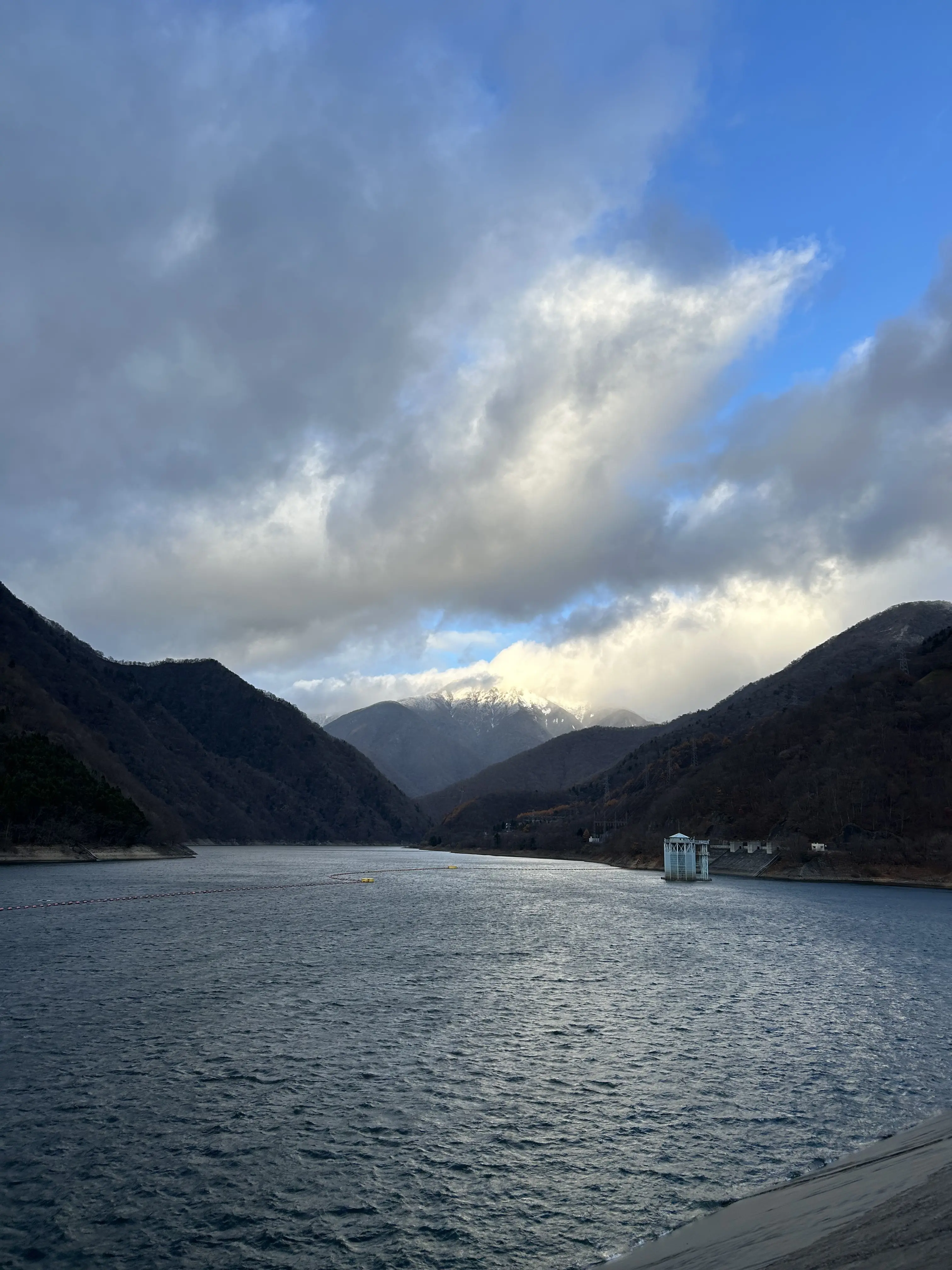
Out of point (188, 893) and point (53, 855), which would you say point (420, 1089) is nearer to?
point (188, 893)

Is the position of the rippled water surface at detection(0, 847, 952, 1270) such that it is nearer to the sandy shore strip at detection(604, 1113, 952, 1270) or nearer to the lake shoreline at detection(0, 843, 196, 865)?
the sandy shore strip at detection(604, 1113, 952, 1270)

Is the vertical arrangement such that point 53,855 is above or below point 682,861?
above

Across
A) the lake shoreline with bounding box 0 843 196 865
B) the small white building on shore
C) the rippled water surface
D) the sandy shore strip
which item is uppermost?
the sandy shore strip

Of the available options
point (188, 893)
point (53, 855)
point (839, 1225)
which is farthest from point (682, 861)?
point (839, 1225)

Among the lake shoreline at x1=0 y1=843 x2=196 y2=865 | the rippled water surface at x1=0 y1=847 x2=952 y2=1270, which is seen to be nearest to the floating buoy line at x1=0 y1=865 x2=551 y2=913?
the rippled water surface at x1=0 y1=847 x2=952 y2=1270

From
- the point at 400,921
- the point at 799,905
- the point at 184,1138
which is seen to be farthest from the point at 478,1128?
the point at 799,905

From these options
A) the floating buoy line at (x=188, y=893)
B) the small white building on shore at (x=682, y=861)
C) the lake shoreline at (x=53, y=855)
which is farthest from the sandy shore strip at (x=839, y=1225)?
the lake shoreline at (x=53, y=855)

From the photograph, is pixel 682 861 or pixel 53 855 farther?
pixel 682 861

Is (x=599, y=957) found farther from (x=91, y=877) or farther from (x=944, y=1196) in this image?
(x=91, y=877)

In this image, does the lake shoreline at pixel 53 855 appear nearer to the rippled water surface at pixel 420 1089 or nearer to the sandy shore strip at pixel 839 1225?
the rippled water surface at pixel 420 1089
